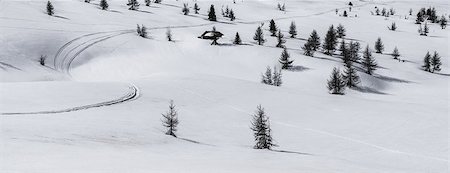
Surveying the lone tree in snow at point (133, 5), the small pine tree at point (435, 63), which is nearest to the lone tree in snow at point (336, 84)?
the small pine tree at point (435, 63)

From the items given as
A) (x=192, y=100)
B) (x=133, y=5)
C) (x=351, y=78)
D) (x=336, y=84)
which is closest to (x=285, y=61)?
(x=351, y=78)

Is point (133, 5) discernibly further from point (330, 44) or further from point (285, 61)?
point (285, 61)

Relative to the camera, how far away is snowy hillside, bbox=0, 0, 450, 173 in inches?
1054

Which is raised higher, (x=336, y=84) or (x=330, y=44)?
(x=330, y=44)

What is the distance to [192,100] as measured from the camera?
55.5 meters

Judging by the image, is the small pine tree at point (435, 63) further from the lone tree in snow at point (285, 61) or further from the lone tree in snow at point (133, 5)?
the lone tree in snow at point (133, 5)

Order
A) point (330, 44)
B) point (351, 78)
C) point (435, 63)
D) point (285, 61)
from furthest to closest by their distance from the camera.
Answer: point (330, 44) → point (435, 63) → point (285, 61) → point (351, 78)

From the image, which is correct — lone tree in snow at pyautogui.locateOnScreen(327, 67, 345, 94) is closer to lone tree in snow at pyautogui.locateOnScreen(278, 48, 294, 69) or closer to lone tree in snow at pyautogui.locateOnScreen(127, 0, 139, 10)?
lone tree in snow at pyautogui.locateOnScreen(278, 48, 294, 69)

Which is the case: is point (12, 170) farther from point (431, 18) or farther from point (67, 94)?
point (431, 18)

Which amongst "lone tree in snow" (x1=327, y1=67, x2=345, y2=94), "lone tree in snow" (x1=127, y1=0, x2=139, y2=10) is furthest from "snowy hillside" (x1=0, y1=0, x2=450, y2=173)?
"lone tree in snow" (x1=327, y1=67, x2=345, y2=94)

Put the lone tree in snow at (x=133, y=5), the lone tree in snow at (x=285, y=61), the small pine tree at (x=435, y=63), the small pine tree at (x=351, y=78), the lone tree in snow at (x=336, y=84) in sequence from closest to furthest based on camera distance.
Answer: the lone tree in snow at (x=336, y=84) → the small pine tree at (x=351, y=78) → the lone tree in snow at (x=285, y=61) → the small pine tree at (x=435, y=63) → the lone tree in snow at (x=133, y=5)

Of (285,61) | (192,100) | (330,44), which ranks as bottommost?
(192,100)

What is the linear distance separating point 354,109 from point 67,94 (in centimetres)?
3494

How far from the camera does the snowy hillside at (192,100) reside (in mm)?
26766
